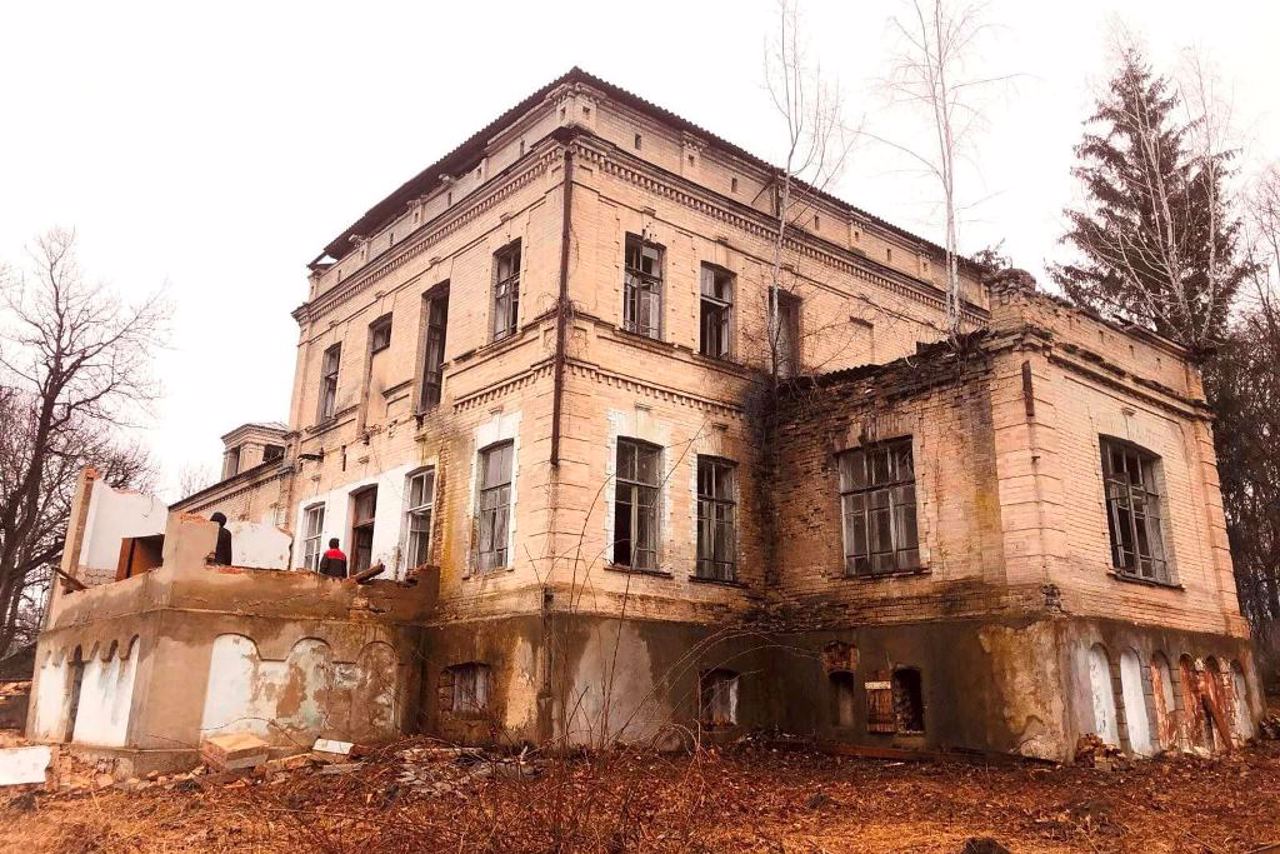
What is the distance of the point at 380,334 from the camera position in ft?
63.0

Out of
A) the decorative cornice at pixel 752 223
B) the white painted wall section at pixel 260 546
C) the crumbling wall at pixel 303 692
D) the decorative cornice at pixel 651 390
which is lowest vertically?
the crumbling wall at pixel 303 692

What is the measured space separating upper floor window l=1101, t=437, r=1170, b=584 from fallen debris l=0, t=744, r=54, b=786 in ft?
47.4

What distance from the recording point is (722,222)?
16594mm

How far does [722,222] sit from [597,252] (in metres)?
3.08

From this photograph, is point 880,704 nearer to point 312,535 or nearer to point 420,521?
point 420,521

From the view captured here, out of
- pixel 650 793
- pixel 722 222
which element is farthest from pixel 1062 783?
pixel 722 222

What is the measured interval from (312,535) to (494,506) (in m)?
6.87

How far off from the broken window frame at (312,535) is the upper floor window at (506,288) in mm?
6381

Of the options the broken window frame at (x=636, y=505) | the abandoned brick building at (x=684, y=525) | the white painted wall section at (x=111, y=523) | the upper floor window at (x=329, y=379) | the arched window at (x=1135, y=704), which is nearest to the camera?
the arched window at (x=1135, y=704)

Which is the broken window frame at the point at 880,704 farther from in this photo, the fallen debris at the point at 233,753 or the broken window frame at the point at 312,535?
the broken window frame at the point at 312,535

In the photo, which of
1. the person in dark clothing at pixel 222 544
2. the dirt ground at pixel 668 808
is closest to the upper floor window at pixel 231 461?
the person in dark clothing at pixel 222 544

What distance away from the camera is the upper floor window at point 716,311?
16.2 metres

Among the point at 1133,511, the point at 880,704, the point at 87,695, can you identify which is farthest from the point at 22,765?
the point at 1133,511

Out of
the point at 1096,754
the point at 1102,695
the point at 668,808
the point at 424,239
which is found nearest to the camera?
the point at 668,808
